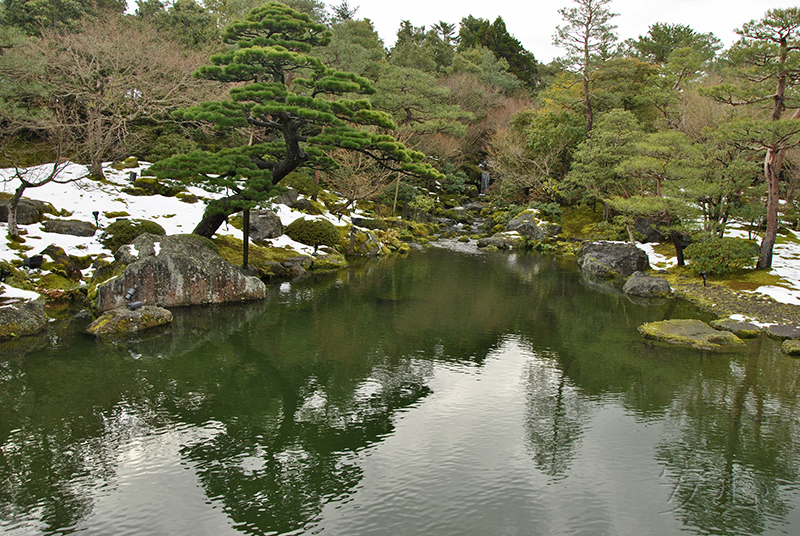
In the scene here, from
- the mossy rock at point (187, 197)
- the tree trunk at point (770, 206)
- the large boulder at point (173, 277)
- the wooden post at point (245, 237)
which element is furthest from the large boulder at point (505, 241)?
the large boulder at point (173, 277)

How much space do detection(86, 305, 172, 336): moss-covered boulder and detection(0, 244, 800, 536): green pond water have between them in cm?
47

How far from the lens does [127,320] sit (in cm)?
1141

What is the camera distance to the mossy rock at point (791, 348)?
11.6 m

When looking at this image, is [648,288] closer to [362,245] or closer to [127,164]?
[362,245]

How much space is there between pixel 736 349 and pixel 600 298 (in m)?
5.71

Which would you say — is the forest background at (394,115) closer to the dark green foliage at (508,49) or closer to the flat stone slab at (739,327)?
the flat stone slab at (739,327)

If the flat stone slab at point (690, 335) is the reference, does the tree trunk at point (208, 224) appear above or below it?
above

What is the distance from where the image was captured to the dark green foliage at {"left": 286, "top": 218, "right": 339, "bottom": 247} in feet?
70.8

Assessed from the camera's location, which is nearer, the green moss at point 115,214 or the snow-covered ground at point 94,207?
the snow-covered ground at point 94,207

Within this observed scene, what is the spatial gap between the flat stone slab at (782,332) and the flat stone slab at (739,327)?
0.84 feet

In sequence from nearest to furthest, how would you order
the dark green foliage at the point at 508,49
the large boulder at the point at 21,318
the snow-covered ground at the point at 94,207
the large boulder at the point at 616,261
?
the large boulder at the point at 21,318 → the snow-covered ground at the point at 94,207 → the large boulder at the point at 616,261 → the dark green foliage at the point at 508,49

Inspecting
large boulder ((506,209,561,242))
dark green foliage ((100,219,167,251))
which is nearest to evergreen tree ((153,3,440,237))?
dark green foliage ((100,219,167,251))

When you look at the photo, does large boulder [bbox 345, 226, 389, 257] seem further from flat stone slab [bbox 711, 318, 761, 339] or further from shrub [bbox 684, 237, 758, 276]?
flat stone slab [bbox 711, 318, 761, 339]

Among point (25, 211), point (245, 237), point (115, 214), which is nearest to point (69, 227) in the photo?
point (25, 211)
